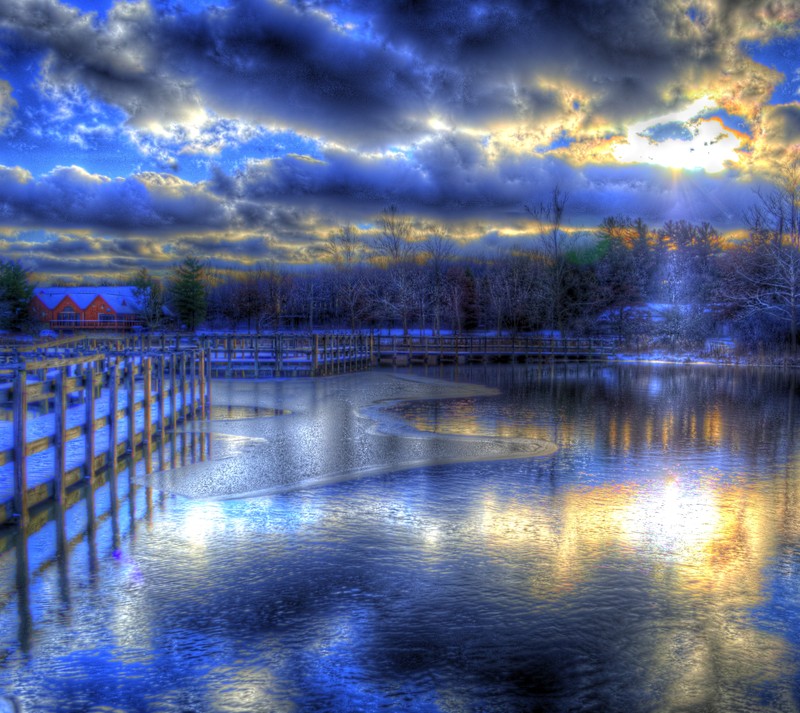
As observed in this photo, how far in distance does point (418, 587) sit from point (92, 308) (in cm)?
12392

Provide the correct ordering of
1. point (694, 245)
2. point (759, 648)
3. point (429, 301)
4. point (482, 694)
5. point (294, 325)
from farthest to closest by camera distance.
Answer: point (294, 325)
point (694, 245)
point (429, 301)
point (759, 648)
point (482, 694)

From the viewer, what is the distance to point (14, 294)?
8806 centimetres

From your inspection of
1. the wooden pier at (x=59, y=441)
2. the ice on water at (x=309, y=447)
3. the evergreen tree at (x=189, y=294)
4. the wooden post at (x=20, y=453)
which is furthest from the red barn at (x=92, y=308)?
the wooden post at (x=20, y=453)

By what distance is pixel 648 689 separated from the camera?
4410 mm

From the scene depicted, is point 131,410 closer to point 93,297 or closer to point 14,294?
point 14,294

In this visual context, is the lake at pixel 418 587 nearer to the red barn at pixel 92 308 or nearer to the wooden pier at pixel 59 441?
the wooden pier at pixel 59 441

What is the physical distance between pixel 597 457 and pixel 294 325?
377ft

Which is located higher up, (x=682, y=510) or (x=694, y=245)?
(x=694, y=245)

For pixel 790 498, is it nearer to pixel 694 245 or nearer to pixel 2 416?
pixel 2 416

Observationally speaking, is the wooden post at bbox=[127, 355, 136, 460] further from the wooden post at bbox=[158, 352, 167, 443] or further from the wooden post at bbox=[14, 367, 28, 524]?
the wooden post at bbox=[14, 367, 28, 524]

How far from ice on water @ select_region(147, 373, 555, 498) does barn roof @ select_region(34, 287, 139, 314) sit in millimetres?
102469

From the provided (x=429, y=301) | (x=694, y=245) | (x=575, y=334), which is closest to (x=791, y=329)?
(x=575, y=334)

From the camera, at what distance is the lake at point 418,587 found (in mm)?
4430

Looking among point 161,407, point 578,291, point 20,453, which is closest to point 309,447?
point 161,407
